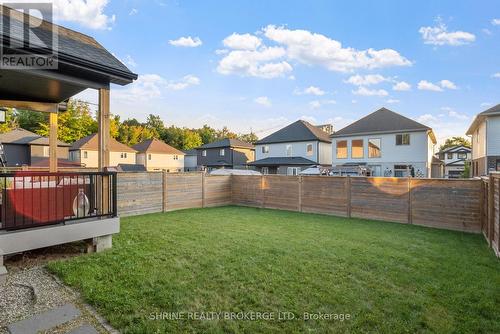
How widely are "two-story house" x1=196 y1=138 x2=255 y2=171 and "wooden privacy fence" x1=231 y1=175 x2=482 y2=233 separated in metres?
20.8

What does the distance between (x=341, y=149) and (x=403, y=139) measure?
15.6 feet

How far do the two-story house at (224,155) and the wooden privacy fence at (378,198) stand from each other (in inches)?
821

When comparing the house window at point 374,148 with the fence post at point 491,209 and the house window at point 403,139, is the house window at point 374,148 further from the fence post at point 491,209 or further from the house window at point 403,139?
the fence post at point 491,209

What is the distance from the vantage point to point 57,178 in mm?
4613

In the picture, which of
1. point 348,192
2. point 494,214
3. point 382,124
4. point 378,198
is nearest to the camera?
point 494,214

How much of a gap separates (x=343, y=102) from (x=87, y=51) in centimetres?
2038

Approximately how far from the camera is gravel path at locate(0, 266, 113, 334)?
2.67 metres

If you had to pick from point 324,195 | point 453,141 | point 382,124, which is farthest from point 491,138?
point 453,141

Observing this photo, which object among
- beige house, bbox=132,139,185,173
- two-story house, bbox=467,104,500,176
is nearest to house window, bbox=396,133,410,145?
two-story house, bbox=467,104,500,176

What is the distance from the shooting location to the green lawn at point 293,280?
274 cm

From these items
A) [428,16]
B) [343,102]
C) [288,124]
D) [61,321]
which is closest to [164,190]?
[61,321]

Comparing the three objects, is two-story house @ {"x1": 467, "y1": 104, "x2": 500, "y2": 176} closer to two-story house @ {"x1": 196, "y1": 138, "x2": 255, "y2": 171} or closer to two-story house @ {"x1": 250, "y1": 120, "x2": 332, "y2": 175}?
two-story house @ {"x1": 250, "y1": 120, "x2": 332, "y2": 175}

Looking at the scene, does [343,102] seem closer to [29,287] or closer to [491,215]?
[491,215]

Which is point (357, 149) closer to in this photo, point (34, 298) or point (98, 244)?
point (98, 244)
